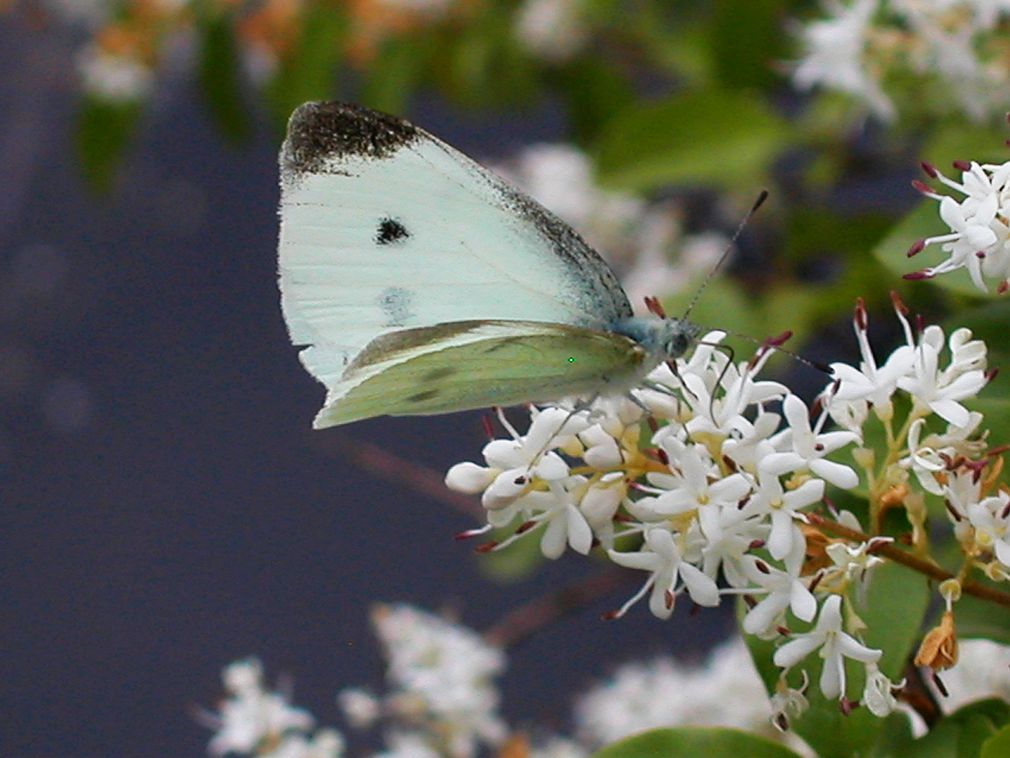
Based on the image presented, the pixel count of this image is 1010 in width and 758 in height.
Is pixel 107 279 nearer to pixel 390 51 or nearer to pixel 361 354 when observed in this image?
pixel 390 51

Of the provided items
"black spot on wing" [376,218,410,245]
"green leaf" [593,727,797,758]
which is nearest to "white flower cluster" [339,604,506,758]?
"green leaf" [593,727,797,758]

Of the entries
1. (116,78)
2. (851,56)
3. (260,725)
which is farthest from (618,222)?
(260,725)

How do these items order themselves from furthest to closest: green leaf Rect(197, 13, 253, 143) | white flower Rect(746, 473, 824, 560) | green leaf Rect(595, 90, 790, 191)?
green leaf Rect(197, 13, 253, 143) → green leaf Rect(595, 90, 790, 191) → white flower Rect(746, 473, 824, 560)

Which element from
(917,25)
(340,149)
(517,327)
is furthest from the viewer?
(917,25)

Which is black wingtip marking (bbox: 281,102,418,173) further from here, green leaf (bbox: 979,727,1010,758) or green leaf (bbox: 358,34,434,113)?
green leaf (bbox: 358,34,434,113)

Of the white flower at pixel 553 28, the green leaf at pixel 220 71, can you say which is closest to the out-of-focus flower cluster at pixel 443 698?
the white flower at pixel 553 28

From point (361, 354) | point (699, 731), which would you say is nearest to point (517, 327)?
point (361, 354)

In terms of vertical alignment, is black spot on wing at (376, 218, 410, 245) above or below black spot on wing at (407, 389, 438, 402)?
above
